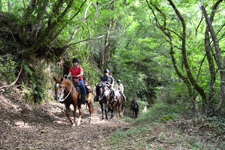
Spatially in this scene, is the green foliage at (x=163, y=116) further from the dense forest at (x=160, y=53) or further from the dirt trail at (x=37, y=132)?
the dirt trail at (x=37, y=132)

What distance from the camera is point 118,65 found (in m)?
19.3

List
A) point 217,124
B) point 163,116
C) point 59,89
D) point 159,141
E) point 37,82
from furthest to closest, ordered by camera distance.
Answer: point 37,82 < point 163,116 < point 59,89 < point 217,124 < point 159,141

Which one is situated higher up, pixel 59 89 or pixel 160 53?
pixel 160 53

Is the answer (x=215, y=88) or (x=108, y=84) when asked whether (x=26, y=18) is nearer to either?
(x=108, y=84)

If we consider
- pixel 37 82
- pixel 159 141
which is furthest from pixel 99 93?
pixel 159 141

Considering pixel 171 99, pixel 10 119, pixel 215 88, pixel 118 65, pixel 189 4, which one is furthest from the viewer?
pixel 118 65

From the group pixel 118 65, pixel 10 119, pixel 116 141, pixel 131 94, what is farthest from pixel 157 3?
pixel 131 94

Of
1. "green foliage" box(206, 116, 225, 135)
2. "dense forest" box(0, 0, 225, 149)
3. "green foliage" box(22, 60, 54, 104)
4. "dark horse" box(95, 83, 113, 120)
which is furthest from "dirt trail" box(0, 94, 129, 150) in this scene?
"green foliage" box(206, 116, 225, 135)

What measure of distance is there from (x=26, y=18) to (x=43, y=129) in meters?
4.53

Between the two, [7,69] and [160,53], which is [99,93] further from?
[7,69]

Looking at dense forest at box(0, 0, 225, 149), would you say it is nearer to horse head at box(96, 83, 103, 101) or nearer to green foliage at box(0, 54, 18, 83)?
green foliage at box(0, 54, 18, 83)

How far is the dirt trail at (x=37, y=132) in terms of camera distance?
15.0ft

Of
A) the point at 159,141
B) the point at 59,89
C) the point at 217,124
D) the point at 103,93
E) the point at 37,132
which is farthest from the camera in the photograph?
the point at 103,93

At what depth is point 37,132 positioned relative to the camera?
5.82 m
